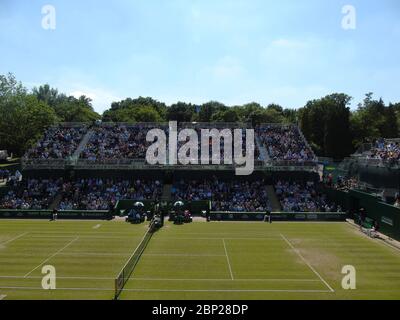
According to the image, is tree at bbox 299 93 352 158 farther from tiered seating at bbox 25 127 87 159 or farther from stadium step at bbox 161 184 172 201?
tiered seating at bbox 25 127 87 159

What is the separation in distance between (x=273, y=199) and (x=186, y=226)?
11931 millimetres

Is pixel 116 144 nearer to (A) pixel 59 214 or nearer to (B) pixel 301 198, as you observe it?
(A) pixel 59 214

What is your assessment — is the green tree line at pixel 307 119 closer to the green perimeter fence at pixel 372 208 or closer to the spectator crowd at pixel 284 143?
the spectator crowd at pixel 284 143

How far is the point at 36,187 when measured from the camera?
46250mm

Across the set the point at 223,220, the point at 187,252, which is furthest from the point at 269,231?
the point at 187,252

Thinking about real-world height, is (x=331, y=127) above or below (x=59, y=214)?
above

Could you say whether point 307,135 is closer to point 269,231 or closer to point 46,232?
point 269,231

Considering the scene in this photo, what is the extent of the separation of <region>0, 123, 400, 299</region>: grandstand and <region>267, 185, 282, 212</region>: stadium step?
16cm

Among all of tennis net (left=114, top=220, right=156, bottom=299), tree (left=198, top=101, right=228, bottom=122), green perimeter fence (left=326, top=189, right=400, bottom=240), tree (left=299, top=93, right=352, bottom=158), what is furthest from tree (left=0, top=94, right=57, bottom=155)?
tree (left=198, top=101, right=228, bottom=122)

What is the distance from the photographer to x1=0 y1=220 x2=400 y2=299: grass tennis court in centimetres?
1991

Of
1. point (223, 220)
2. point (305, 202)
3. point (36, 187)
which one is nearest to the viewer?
point (223, 220)

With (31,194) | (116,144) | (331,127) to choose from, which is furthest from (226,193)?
(331,127)

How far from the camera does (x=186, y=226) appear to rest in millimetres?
36625

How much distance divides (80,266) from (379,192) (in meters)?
28.0
